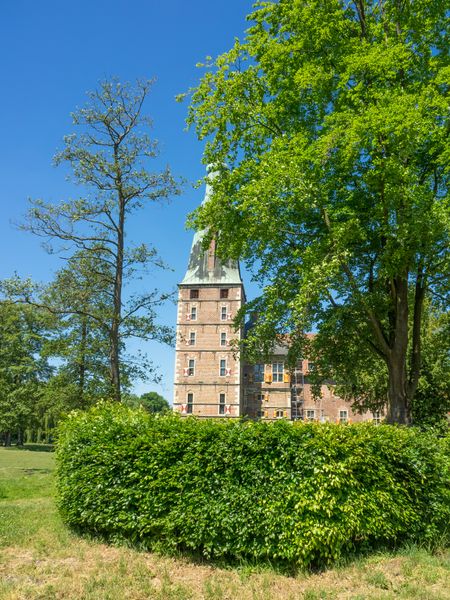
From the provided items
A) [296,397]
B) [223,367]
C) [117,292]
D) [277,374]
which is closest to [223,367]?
[223,367]

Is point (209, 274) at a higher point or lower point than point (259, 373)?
higher

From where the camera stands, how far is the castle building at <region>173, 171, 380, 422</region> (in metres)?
63.7

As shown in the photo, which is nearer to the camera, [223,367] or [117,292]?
[117,292]

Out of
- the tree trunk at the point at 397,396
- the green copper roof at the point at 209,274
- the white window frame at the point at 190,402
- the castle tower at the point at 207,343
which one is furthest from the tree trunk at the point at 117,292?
the green copper roof at the point at 209,274

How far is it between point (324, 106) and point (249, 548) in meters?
13.4

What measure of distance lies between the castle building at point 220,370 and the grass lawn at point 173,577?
2146 inches

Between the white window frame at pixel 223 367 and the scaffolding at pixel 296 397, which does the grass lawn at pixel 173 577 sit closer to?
the white window frame at pixel 223 367

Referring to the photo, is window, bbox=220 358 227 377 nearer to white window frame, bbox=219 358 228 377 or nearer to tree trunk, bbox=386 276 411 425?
white window frame, bbox=219 358 228 377

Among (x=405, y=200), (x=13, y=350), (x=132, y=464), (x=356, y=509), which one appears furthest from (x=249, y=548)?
(x=13, y=350)

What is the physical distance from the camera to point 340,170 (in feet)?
48.4

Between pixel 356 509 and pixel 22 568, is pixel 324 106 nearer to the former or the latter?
pixel 356 509

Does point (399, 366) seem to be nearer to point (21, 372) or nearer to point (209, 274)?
point (21, 372)

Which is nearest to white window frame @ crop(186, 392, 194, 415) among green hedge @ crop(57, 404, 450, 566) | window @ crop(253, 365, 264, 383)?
window @ crop(253, 365, 264, 383)

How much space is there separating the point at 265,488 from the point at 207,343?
59.0 m
